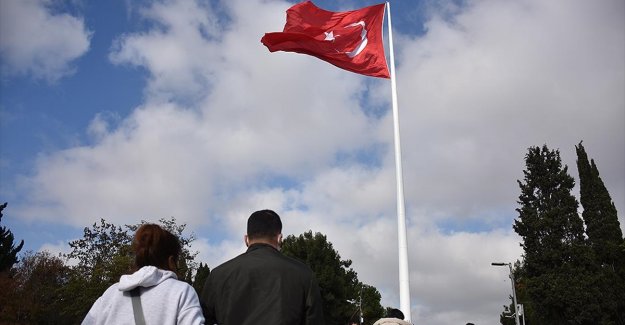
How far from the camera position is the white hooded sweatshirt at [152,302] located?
10.4 feet

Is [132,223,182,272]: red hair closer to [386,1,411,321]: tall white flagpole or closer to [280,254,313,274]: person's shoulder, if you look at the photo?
[280,254,313,274]: person's shoulder

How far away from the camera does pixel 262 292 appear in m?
3.74

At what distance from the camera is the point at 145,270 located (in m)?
3.26

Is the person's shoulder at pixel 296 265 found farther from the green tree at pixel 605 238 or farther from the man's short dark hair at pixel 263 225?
the green tree at pixel 605 238

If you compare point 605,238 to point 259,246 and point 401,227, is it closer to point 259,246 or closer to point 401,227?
point 401,227

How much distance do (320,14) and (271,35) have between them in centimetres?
197

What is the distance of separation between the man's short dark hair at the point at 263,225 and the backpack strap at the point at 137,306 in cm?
100

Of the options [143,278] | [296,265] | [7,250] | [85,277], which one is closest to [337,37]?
[296,265]

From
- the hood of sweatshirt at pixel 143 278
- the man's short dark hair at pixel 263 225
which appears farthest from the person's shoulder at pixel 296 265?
the hood of sweatshirt at pixel 143 278

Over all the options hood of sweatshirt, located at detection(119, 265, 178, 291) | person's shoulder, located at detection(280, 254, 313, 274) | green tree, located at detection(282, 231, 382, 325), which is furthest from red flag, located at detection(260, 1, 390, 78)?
green tree, located at detection(282, 231, 382, 325)

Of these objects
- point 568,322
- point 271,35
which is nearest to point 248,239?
point 271,35

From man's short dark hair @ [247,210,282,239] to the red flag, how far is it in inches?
405

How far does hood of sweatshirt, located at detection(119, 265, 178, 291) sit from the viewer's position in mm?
3201

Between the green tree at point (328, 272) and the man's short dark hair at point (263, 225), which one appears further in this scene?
the green tree at point (328, 272)
